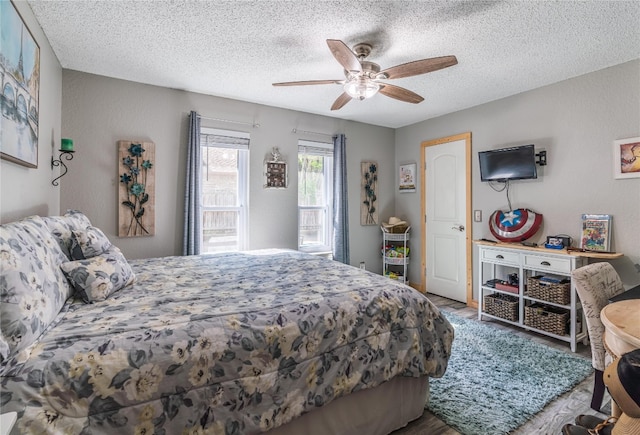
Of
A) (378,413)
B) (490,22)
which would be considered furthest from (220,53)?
(378,413)

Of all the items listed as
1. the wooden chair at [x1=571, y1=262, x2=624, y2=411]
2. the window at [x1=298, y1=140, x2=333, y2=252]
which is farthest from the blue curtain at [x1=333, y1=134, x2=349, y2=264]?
the wooden chair at [x1=571, y1=262, x2=624, y2=411]

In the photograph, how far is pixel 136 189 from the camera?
312cm

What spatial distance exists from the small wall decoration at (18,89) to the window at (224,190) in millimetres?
1606

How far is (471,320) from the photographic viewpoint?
3432mm

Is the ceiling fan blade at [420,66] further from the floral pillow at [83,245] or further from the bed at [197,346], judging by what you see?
the floral pillow at [83,245]

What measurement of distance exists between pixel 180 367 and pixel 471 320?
10.6 feet

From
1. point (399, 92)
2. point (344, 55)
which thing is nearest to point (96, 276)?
point (344, 55)

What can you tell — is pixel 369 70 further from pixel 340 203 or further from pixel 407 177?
pixel 407 177

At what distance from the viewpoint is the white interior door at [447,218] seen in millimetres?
4027

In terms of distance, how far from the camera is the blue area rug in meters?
1.85

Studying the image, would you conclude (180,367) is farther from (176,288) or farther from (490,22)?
(490,22)

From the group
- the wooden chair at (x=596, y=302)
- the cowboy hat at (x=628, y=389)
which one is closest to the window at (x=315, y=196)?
the wooden chair at (x=596, y=302)

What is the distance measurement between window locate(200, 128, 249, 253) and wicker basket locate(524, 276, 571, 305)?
309cm

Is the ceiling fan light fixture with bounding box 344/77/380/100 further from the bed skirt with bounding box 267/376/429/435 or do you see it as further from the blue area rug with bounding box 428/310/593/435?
the blue area rug with bounding box 428/310/593/435
